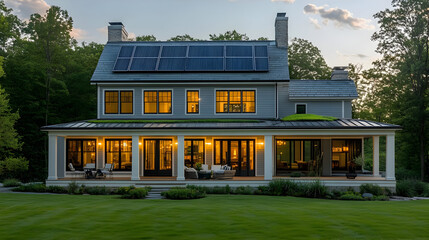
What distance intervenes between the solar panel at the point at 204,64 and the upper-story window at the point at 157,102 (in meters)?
2.40

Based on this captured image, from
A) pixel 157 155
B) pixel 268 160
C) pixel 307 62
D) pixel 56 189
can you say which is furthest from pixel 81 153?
pixel 307 62

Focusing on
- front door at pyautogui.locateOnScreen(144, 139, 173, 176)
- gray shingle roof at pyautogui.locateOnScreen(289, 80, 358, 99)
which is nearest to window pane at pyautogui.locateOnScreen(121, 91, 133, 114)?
front door at pyautogui.locateOnScreen(144, 139, 173, 176)

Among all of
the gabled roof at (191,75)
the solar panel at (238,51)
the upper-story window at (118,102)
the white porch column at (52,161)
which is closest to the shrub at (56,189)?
the white porch column at (52,161)

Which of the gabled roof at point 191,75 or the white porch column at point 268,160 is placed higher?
the gabled roof at point 191,75

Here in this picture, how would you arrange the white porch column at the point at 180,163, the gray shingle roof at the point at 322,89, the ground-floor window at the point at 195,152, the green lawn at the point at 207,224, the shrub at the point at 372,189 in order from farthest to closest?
the gray shingle roof at the point at 322,89 → the ground-floor window at the point at 195,152 → the white porch column at the point at 180,163 → the shrub at the point at 372,189 → the green lawn at the point at 207,224

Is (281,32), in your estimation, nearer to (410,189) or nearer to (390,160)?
(390,160)

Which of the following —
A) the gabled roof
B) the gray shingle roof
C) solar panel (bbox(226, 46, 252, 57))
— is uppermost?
solar panel (bbox(226, 46, 252, 57))

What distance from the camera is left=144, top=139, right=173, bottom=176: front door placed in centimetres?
2180

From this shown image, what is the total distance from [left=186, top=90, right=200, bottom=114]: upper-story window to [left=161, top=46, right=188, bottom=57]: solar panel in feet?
11.6

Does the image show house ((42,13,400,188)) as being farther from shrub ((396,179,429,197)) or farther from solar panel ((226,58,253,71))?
shrub ((396,179,429,197))

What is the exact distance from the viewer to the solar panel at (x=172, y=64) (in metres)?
23.3

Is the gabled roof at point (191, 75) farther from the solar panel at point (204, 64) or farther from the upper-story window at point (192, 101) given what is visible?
the upper-story window at point (192, 101)

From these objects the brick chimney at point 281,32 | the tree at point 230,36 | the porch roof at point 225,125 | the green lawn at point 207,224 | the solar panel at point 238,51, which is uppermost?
the tree at point 230,36

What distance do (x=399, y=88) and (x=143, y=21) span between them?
Answer: 26.1 m
